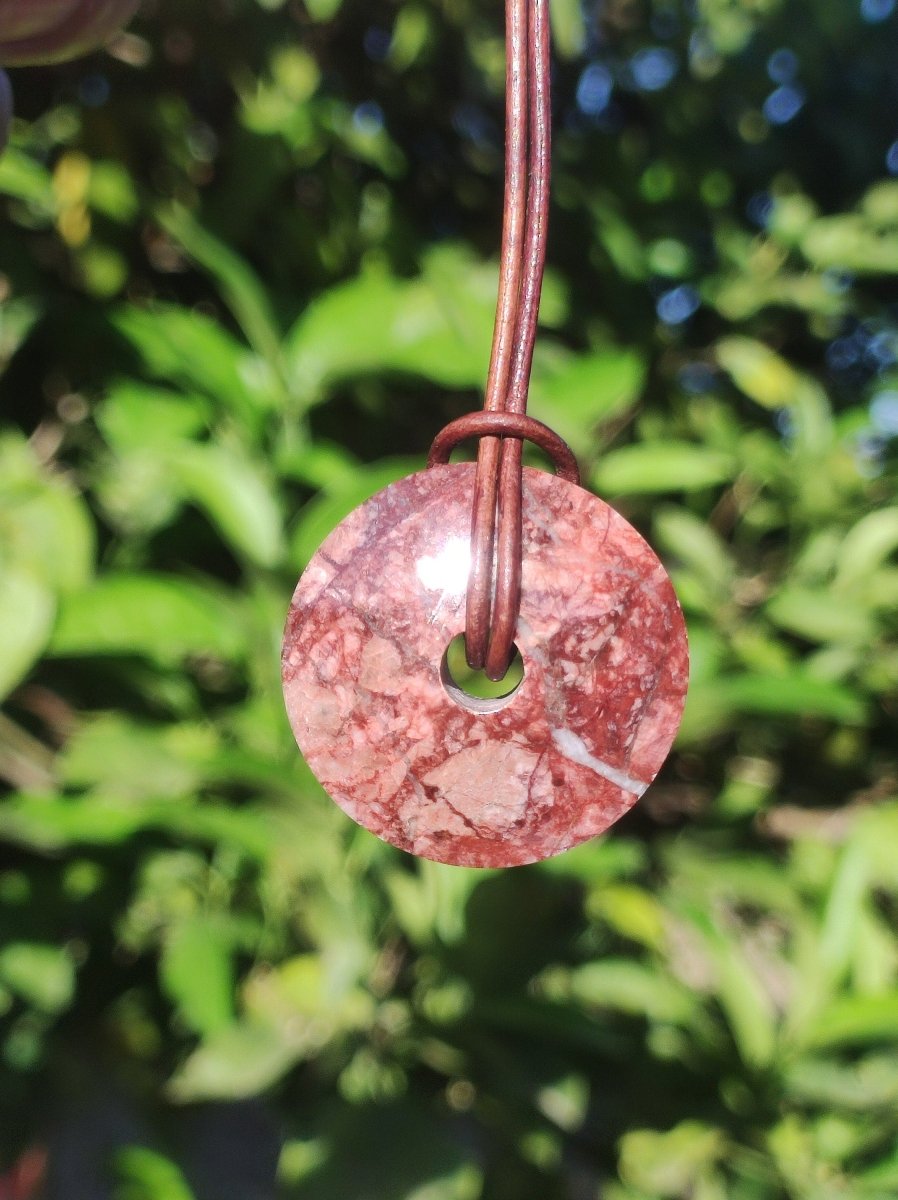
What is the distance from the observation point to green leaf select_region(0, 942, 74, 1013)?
897 mm

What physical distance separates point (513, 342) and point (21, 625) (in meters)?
0.54

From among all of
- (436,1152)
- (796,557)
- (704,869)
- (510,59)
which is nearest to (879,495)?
(796,557)

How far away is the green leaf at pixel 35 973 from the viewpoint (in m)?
0.90

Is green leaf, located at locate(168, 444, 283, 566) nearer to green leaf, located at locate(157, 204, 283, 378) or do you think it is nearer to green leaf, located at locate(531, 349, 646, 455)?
green leaf, located at locate(157, 204, 283, 378)

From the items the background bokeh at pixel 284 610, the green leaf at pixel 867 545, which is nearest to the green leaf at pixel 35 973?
the background bokeh at pixel 284 610

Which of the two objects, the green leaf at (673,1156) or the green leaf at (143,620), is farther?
the green leaf at (673,1156)

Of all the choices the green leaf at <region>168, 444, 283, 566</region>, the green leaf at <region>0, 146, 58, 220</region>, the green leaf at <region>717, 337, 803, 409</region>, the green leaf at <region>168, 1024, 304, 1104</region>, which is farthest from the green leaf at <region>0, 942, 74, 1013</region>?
the green leaf at <region>717, 337, 803, 409</region>

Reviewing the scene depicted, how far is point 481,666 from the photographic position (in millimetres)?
432

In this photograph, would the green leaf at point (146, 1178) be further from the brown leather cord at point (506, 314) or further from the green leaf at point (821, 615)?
the green leaf at point (821, 615)

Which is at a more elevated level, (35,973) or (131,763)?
(131,763)

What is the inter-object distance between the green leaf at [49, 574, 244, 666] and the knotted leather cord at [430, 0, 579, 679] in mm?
503

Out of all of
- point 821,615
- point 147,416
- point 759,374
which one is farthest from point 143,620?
point 759,374

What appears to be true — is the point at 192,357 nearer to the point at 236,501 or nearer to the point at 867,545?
the point at 236,501

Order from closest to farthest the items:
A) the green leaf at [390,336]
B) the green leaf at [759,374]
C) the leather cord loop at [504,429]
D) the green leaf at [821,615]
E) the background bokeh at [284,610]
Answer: the leather cord loop at [504,429], the background bokeh at [284,610], the green leaf at [390,336], the green leaf at [821,615], the green leaf at [759,374]
